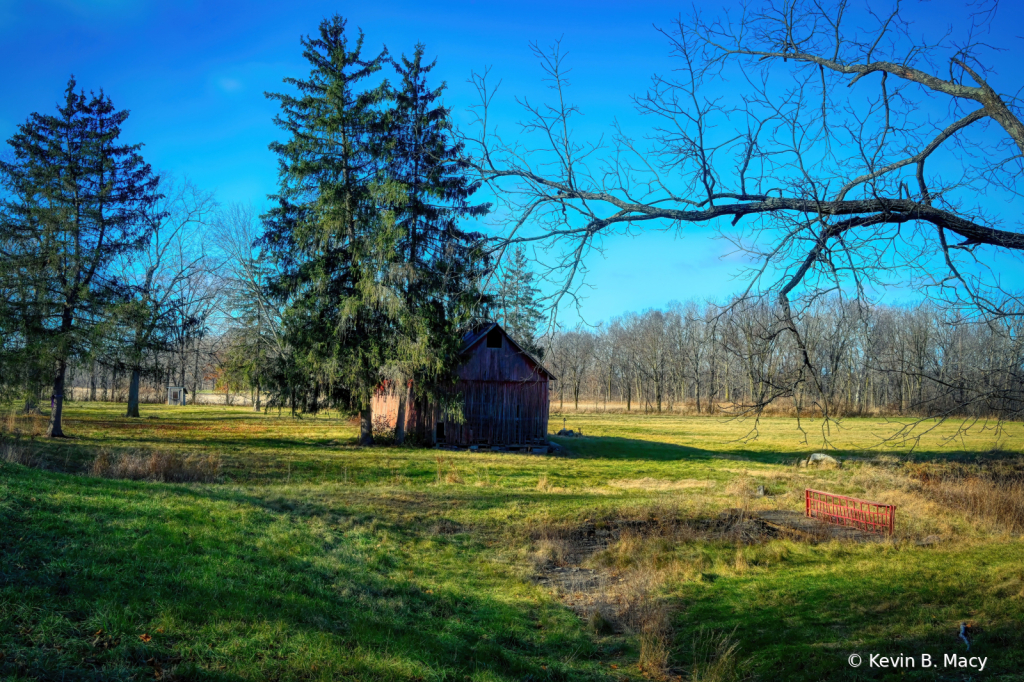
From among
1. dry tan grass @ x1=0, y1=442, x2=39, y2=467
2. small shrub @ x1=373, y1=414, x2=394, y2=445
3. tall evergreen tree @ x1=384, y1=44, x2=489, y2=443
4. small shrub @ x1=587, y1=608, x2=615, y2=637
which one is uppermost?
tall evergreen tree @ x1=384, y1=44, x2=489, y2=443

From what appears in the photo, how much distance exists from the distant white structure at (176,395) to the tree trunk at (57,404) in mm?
36473

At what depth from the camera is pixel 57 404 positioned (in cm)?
2142

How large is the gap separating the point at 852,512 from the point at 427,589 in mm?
9523

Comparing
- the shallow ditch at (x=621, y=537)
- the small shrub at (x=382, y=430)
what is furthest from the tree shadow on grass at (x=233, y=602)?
Answer: the small shrub at (x=382, y=430)

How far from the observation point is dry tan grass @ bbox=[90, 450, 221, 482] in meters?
13.0

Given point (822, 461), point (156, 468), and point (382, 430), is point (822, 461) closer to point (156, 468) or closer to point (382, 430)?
point (382, 430)

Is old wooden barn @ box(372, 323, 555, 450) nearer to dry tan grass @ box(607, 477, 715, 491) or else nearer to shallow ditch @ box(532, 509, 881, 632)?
dry tan grass @ box(607, 477, 715, 491)

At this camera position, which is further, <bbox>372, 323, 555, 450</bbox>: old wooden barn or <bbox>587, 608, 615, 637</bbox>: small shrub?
<bbox>372, 323, 555, 450</bbox>: old wooden barn

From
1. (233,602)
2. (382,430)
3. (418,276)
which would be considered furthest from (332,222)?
(233,602)

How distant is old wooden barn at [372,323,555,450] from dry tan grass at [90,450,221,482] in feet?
38.8

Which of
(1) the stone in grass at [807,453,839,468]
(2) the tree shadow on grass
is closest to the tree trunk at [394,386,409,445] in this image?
(1) the stone in grass at [807,453,839,468]

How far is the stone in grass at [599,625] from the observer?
24.1 ft

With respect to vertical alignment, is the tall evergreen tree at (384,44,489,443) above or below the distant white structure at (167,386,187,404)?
above

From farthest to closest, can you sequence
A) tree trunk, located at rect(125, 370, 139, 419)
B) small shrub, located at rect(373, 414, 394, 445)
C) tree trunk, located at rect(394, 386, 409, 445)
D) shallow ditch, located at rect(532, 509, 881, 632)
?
tree trunk, located at rect(125, 370, 139, 419) → small shrub, located at rect(373, 414, 394, 445) → tree trunk, located at rect(394, 386, 409, 445) → shallow ditch, located at rect(532, 509, 881, 632)
